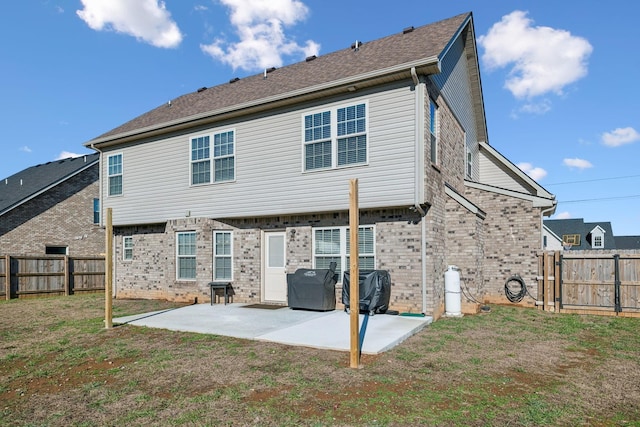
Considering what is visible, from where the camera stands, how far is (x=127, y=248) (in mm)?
15070

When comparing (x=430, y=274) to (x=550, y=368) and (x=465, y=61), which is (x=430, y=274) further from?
(x=465, y=61)

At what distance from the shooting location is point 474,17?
1264 centimetres

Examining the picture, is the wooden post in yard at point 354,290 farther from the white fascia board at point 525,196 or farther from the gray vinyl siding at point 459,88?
the white fascia board at point 525,196

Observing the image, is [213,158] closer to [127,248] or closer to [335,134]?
[335,134]

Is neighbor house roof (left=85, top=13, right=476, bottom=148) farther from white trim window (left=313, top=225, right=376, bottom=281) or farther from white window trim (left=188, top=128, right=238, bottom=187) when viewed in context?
white trim window (left=313, top=225, right=376, bottom=281)

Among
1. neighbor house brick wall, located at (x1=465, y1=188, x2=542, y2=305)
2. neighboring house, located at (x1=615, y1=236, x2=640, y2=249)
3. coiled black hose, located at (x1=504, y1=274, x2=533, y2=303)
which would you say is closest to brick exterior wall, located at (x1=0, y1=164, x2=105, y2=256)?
neighbor house brick wall, located at (x1=465, y1=188, x2=542, y2=305)

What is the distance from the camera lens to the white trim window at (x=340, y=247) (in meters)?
10.1

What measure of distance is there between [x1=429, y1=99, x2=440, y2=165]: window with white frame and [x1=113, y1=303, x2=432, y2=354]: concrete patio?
12.8ft

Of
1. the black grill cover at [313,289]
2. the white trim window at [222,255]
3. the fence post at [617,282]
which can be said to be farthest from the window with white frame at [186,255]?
the fence post at [617,282]

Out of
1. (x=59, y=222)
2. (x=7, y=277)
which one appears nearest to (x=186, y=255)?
(x=7, y=277)

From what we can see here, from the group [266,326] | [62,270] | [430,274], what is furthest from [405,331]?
[62,270]

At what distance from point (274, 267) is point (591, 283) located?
8.43 metres

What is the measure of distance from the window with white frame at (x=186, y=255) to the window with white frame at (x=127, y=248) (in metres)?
2.84

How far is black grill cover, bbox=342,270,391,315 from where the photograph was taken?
Answer: 928 centimetres
